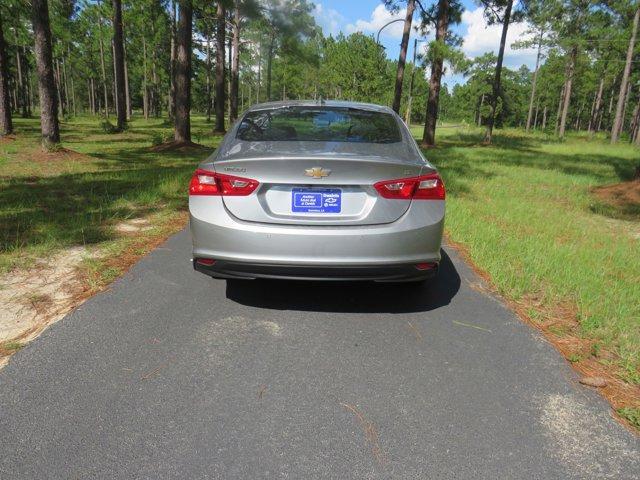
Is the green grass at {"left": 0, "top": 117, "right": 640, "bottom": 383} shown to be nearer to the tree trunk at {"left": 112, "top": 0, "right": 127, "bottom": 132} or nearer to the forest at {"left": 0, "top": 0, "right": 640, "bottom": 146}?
the forest at {"left": 0, "top": 0, "right": 640, "bottom": 146}

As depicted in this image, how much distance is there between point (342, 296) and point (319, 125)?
1509 millimetres

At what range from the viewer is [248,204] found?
321 centimetres

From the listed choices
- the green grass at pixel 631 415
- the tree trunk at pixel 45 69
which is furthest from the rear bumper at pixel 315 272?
the tree trunk at pixel 45 69

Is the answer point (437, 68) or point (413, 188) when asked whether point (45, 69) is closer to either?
point (413, 188)

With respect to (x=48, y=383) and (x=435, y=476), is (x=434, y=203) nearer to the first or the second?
(x=435, y=476)

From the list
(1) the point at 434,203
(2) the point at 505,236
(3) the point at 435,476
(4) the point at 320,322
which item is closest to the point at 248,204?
(4) the point at 320,322

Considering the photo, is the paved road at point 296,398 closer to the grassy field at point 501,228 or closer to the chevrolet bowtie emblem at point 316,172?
the grassy field at point 501,228

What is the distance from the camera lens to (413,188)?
3283 millimetres

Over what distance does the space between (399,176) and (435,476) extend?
1.92 meters

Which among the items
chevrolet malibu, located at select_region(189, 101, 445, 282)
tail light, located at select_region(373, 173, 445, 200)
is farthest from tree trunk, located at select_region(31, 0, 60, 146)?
tail light, located at select_region(373, 173, 445, 200)

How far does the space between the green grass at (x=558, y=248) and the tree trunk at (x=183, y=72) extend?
9.41 meters

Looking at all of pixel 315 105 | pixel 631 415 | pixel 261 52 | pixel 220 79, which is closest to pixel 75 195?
pixel 315 105

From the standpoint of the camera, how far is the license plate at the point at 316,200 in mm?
3164

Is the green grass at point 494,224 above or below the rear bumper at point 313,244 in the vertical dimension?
below
